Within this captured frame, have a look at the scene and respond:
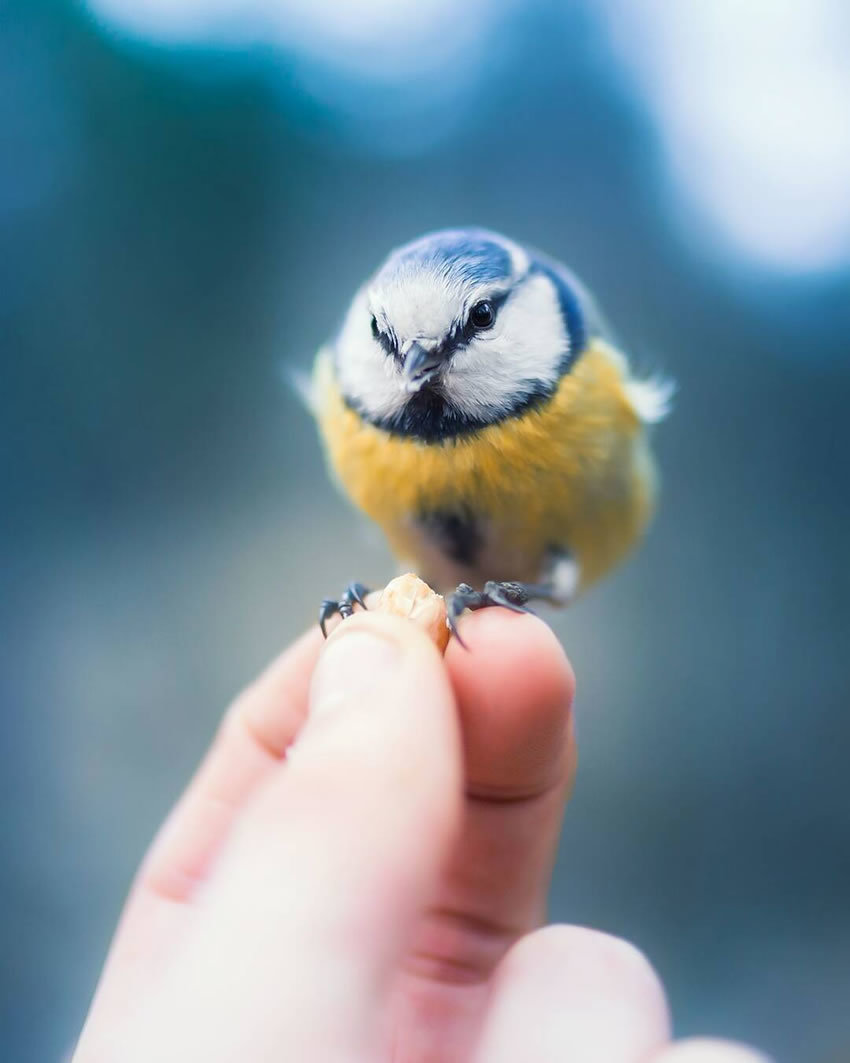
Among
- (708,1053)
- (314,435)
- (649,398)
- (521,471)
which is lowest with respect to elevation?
(708,1053)

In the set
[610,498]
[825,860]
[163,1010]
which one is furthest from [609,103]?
[163,1010]

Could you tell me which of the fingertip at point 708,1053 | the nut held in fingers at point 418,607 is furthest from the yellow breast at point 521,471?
the fingertip at point 708,1053

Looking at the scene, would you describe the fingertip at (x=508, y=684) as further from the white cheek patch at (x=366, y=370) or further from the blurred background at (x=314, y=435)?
the blurred background at (x=314, y=435)

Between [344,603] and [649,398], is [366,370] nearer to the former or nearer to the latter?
[344,603]

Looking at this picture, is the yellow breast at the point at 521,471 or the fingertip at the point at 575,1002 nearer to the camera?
the fingertip at the point at 575,1002

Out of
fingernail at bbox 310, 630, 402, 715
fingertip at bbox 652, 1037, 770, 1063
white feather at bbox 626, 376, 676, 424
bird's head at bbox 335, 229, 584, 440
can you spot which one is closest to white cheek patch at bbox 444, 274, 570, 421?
bird's head at bbox 335, 229, 584, 440

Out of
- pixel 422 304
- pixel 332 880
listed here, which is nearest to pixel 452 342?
pixel 422 304
